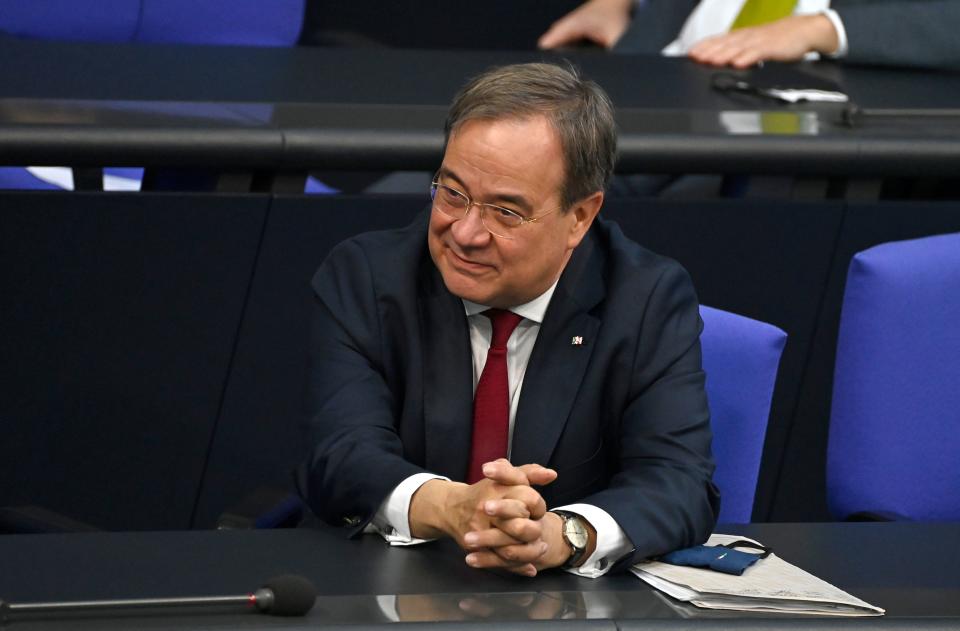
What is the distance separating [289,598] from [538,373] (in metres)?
0.55

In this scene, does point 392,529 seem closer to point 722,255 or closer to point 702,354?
point 702,354

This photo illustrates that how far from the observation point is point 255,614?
1366 mm

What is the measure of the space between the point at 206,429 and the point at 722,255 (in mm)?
900

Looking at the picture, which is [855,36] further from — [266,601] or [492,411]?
[266,601]

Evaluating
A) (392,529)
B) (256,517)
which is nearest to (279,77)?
(256,517)

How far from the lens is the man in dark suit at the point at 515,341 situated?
1.71 m

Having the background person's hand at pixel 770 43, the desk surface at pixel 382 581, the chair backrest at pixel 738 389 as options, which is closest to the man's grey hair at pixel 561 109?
the chair backrest at pixel 738 389

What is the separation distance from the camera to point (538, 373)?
1819 millimetres

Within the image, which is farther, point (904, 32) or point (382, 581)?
point (904, 32)

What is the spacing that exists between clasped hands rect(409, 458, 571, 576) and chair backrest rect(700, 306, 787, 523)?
45 cm

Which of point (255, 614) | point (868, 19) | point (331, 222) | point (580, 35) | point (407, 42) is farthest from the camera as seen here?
point (407, 42)

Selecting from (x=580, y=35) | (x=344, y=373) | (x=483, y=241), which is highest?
(x=580, y=35)

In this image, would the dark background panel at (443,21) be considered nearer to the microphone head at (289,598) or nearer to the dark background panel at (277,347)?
the dark background panel at (277,347)

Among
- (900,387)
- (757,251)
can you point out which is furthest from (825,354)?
(900,387)
